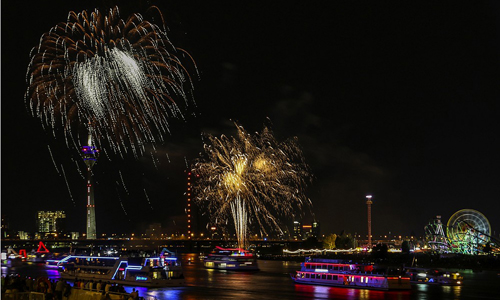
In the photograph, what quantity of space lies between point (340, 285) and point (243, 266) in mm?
33616

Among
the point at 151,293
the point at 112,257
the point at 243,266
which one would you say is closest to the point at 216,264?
the point at 243,266

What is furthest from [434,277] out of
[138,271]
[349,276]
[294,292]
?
[138,271]

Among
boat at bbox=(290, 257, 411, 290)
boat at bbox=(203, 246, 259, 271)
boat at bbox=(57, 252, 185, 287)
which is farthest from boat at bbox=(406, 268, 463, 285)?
boat at bbox=(203, 246, 259, 271)

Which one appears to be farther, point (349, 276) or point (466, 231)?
point (466, 231)

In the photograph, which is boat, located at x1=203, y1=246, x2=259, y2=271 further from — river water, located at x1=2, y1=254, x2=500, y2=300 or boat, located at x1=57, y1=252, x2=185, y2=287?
boat, located at x1=57, y1=252, x2=185, y2=287

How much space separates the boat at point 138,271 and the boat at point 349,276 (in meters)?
15.1

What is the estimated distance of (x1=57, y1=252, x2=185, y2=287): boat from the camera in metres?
59.8

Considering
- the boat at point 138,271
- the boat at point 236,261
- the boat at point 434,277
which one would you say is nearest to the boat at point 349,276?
the boat at point 434,277

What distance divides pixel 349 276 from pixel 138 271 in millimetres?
22838

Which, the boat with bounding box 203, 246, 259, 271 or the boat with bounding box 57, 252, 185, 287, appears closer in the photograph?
the boat with bounding box 57, 252, 185, 287

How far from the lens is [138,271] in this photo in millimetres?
60656

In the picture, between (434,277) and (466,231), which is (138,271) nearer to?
(434,277)

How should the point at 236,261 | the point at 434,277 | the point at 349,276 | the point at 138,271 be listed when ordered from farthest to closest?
the point at 236,261 → the point at 434,277 → the point at 349,276 → the point at 138,271

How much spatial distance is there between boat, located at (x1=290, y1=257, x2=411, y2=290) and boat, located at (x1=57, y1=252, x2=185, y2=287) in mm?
15061
